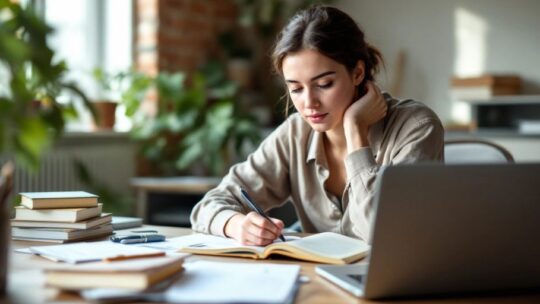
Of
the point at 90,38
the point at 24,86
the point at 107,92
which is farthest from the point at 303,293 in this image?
the point at 90,38

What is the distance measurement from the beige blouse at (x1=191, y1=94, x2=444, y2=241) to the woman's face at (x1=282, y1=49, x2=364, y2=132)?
0.12 metres

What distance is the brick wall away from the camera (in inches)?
166

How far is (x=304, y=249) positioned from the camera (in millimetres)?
1323

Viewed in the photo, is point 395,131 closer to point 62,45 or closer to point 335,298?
point 335,298

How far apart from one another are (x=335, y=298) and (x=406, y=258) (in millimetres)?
120

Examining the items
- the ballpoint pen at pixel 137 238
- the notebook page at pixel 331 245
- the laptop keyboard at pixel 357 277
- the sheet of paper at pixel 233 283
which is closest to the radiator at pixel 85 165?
the ballpoint pen at pixel 137 238

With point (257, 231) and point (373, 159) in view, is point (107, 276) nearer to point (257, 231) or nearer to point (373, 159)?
point (257, 231)

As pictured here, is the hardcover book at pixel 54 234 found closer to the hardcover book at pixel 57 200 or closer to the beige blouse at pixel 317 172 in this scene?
the hardcover book at pixel 57 200

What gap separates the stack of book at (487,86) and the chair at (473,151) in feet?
6.73

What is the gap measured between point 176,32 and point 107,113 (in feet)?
2.48

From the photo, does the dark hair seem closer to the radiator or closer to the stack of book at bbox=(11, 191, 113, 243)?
the stack of book at bbox=(11, 191, 113, 243)

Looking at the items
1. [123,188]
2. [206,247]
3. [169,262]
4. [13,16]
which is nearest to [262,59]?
[123,188]

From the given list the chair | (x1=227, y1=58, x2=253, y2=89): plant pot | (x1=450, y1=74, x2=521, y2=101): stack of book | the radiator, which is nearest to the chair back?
the chair

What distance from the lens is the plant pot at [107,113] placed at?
390cm
